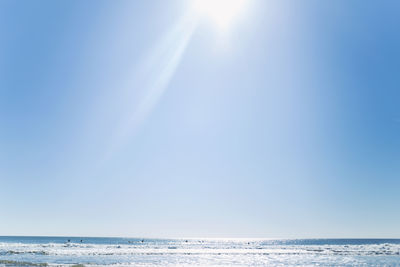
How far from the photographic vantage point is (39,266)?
37938mm

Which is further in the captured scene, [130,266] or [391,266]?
[391,266]

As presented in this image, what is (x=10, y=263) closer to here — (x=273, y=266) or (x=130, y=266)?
(x=130, y=266)

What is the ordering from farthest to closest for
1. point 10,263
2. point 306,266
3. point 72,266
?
point 306,266, point 10,263, point 72,266

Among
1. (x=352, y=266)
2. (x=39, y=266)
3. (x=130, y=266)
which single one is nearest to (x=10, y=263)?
(x=39, y=266)

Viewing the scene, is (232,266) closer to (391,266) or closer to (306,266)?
→ (306,266)

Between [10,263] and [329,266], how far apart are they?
3929 cm

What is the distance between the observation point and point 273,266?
42.2 m

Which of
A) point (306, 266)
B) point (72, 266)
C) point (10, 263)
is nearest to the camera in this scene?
point (72, 266)

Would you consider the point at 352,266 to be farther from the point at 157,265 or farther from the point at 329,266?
the point at 157,265

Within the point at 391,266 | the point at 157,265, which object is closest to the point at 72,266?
the point at 157,265

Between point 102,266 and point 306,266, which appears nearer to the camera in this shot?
point 102,266

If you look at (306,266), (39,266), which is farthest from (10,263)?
(306,266)

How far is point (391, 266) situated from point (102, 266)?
36317 mm

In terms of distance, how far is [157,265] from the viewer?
138 feet
